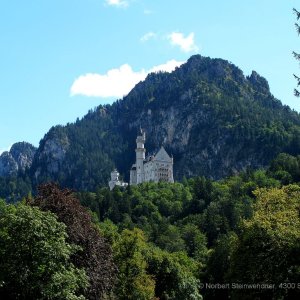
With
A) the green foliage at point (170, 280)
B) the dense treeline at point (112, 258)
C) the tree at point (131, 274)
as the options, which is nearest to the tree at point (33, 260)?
the dense treeline at point (112, 258)

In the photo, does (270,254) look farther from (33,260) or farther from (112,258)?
(33,260)

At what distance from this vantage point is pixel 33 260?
26.7 metres

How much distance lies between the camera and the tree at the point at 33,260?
2616cm

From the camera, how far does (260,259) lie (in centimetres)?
3309

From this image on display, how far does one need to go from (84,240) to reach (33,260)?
6187mm

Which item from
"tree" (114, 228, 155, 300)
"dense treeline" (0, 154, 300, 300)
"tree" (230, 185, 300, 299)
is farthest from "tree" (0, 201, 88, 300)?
"tree" (114, 228, 155, 300)

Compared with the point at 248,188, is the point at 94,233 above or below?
below

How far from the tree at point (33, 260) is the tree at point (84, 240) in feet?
14.1

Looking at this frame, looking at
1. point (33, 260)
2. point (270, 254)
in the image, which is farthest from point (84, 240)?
point (270, 254)

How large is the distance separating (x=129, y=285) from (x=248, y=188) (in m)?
85.4

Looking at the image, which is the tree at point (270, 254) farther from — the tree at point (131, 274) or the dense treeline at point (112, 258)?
the tree at point (131, 274)

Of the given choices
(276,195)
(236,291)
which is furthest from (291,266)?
(276,195)

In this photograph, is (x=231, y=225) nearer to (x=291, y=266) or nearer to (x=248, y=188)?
(x=248, y=188)

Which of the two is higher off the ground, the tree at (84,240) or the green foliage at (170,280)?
the tree at (84,240)
